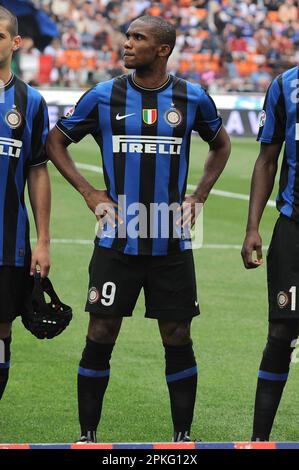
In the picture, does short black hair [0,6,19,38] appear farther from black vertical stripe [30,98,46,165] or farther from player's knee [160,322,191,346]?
player's knee [160,322,191,346]

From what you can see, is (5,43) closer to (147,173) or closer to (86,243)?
(147,173)

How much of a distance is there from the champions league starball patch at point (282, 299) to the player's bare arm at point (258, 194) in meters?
0.22

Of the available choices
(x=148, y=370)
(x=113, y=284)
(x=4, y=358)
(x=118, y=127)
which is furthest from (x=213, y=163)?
(x=148, y=370)

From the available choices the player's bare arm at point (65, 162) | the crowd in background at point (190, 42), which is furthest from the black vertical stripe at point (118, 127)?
the crowd in background at point (190, 42)

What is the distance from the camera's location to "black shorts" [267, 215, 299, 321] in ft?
17.9

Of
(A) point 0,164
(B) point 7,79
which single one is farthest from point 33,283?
(B) point 7,79

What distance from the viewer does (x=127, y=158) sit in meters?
5.55

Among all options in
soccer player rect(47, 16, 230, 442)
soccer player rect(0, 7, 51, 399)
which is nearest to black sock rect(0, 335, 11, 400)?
soccer player rect(0, 7, 51, 399)

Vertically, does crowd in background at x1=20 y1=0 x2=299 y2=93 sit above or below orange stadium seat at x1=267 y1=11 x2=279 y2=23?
below

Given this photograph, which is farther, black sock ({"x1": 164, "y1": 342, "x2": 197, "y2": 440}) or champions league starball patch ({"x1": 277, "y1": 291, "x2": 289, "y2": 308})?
black sock ({"x1": 164, "y1": 342, "x2": 197, "y2": 440})

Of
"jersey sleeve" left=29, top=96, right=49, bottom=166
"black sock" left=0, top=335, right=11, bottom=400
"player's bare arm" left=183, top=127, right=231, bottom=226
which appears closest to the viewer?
"jersey sleeve" left=29, top=96, right=49, bottom=166

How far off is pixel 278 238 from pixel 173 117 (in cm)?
79

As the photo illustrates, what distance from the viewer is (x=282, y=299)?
17.9 ft
